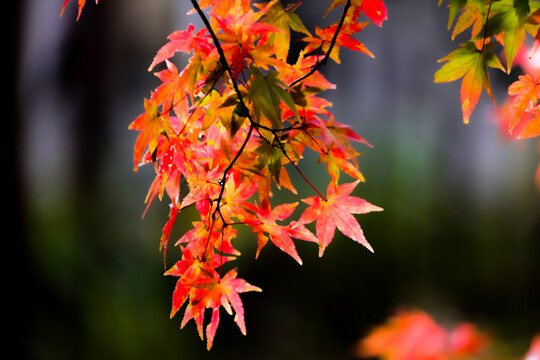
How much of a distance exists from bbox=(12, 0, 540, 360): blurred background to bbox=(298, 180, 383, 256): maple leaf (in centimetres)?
210

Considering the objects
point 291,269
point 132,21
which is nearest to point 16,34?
point 132,21

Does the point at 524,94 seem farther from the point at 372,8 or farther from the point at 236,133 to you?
the point at 236,133

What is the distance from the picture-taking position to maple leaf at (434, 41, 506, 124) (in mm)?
731

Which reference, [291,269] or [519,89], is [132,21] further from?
[519,89]

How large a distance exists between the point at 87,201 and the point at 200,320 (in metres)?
2.71

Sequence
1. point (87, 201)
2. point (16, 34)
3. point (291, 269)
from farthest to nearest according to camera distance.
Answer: point (87, 201)
point (291, 269)
point (16, 34)

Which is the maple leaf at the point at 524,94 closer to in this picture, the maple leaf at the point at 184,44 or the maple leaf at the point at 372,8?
the maple leaf at the point at 372,8

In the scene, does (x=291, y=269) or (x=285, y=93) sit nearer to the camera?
(x=285, y=93)

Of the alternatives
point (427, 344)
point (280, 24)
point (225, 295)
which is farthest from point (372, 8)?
point (427, 344)

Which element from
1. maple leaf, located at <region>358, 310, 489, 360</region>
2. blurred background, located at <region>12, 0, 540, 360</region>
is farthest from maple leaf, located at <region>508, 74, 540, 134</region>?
blurred background, located at <region>12, 0, 540, 360</region>

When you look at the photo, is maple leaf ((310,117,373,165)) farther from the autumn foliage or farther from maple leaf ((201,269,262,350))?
maple leaf ((201,269,262,350))

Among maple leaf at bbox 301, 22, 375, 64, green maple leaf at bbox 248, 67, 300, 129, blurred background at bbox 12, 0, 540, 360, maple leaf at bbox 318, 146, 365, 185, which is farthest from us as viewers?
blurred background at bbox 12, 0, 540, 360

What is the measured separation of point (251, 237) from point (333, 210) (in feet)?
6.96

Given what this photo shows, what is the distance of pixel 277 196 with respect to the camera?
3.10 meters
